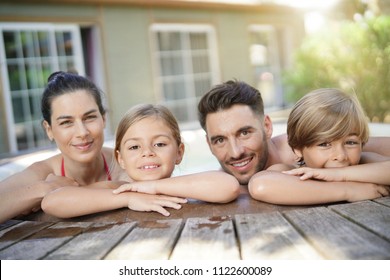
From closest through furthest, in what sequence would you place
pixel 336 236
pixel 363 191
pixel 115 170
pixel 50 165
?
pixel 336 236
pixel 363 191
pixel 50 165
pixel 115 170

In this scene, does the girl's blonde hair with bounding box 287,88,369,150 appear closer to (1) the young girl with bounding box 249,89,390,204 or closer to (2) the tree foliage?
(1) the young girl with bounding box 249,89,390,204

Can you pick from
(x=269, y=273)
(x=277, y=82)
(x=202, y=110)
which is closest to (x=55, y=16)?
(x=202, y=110)

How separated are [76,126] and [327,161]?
1517 millimetres

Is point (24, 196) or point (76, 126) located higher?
point (76, 126)

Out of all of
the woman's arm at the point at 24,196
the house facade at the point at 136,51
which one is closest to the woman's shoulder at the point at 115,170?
the woman's arm at the point at 24,196

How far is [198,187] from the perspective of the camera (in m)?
2.08

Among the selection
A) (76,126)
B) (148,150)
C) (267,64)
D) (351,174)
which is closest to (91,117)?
(76,126)

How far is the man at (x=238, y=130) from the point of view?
273cm

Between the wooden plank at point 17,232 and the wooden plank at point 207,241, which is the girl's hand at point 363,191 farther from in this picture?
the wooden plank at point 17,232

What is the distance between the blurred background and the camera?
25.8 ft

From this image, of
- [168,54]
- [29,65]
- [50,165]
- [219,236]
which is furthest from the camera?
[168,54]

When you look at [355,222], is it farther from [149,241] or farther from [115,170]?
[115,170]

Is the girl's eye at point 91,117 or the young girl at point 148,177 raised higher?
the girl's eye at point 91,117

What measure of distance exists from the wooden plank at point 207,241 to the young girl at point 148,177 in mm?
283
